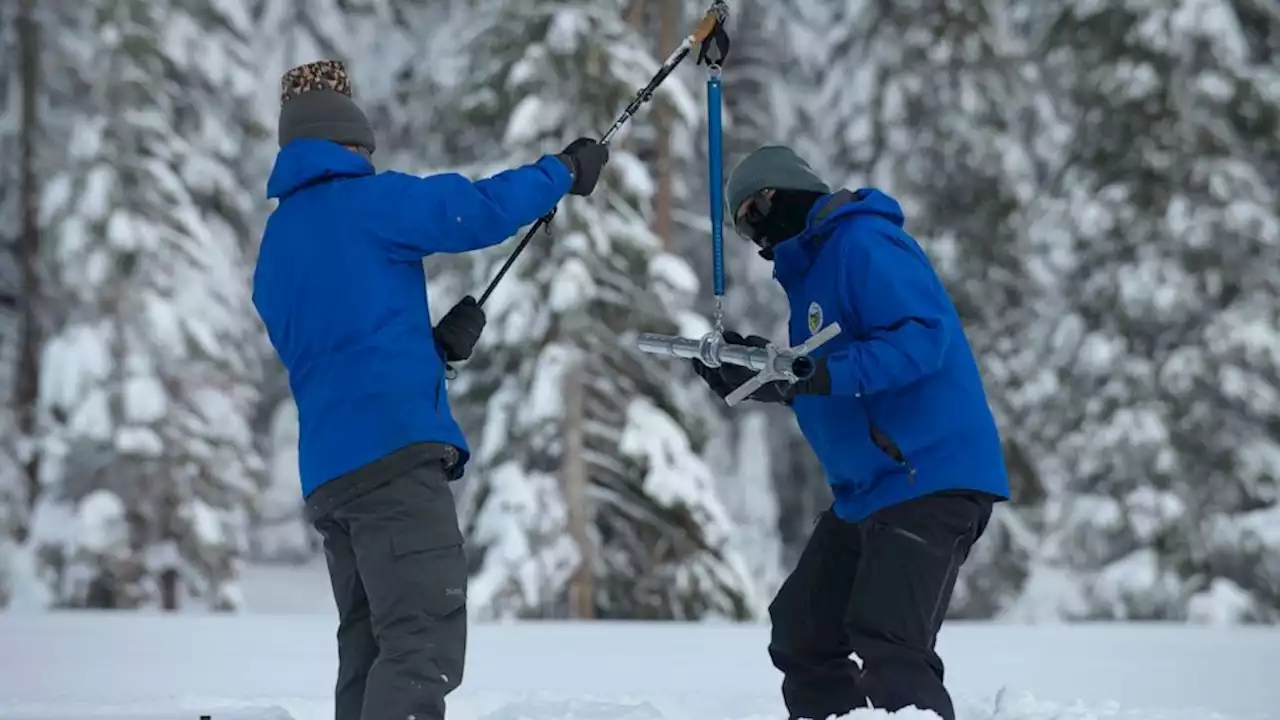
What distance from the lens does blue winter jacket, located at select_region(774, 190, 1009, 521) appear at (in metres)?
4.40

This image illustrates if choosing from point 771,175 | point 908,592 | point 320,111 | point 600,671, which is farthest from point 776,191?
point 600,671

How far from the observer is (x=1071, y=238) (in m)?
16.0

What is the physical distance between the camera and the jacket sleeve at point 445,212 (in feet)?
14.1

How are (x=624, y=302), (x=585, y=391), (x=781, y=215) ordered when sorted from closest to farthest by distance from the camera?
(x=781, y=215)
(x=624, y=302)
(x=585, y=391)

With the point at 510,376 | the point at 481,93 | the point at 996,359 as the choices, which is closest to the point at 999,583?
the point at 996,359

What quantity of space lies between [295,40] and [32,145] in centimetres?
713

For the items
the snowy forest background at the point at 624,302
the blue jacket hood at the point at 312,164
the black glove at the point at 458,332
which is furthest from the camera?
the snowy forest background at the point at 624,302

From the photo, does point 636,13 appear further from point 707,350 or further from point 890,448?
point 890,448

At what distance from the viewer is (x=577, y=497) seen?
13.5 m

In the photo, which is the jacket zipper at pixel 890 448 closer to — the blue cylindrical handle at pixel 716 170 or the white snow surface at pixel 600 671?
the white snow surface at pixel 600 671

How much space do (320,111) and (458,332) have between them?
Answer: 2.53 ft

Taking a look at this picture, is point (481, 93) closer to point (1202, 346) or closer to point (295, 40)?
point (1202, 346)

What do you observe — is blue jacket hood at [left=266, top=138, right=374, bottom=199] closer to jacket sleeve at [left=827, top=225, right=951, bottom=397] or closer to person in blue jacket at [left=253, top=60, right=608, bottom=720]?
person in blue jacket at [left=253, top=60, right=608, bottom=720]

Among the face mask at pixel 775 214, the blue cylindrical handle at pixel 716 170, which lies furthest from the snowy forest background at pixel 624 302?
the face mask at pixel 775 214
